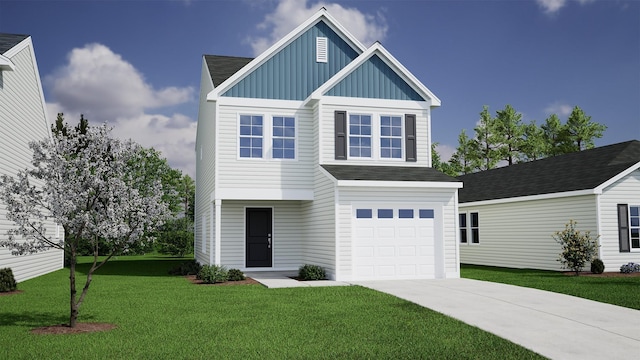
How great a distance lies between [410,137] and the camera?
2025 centimetres

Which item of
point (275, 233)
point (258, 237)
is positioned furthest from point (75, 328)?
point (275, 233)

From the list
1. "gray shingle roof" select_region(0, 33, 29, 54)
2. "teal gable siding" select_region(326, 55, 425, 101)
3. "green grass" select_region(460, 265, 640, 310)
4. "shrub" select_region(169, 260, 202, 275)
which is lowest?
"green grass" select_region(460, 265, 640, 310)

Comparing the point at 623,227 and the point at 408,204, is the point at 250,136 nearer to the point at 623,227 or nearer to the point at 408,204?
the point at 408,204

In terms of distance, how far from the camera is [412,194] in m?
18.2

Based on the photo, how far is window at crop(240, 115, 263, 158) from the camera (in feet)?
66.1

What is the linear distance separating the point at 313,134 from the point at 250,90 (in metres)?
2.79

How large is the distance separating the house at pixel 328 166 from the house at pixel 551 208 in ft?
19.1

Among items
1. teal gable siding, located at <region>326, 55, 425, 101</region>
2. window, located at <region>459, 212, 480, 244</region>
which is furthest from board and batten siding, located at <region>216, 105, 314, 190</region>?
window, located at <region>459, 212, 480, 244</region>

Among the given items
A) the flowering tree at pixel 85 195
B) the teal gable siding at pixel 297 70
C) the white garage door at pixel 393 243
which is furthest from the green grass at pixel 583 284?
the flowering tree at pixel 85 195

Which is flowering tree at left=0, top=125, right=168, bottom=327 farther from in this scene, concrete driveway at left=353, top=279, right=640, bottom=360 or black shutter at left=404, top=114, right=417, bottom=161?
black shutter at left=404, top=114, right=417, bottom=161

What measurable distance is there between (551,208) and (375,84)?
875cm

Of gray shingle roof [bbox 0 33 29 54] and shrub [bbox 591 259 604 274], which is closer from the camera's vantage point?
gray shingle roof [bbox 0 33 29 54]

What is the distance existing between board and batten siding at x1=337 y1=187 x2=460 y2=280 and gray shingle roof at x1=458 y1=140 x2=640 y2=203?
19.3ft

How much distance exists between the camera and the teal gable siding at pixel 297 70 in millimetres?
20406
